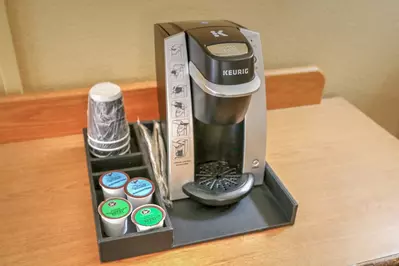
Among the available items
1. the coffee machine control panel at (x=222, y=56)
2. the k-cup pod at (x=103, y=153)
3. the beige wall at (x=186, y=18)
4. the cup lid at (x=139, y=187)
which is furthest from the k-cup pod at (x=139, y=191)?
the beige wall at (x=186, y=18)

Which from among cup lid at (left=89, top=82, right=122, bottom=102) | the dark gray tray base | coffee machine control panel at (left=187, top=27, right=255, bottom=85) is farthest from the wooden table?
coffee machine control panel at (left=187, top=27, right=255, bottom=85)

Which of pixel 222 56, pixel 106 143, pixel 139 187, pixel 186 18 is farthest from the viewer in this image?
pixel 186 18

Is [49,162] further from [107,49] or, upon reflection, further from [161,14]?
[161,14]

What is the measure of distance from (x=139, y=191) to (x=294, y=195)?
304 millimetres

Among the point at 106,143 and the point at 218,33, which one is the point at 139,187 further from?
the point at 218,33

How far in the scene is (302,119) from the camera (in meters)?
1.10

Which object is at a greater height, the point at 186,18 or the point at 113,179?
the point at 186,18

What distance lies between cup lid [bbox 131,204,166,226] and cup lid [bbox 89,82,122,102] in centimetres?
23

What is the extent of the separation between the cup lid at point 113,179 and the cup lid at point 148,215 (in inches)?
2.8

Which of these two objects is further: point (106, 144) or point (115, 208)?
point (106, 144)

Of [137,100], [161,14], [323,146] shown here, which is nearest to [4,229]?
[137,100]

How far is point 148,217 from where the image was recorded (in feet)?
2.28

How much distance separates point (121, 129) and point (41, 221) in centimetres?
23

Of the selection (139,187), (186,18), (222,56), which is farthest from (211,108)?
(186,18)
